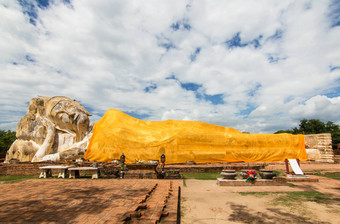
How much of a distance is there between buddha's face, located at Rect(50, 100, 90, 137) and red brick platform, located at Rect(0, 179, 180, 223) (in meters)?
8.16

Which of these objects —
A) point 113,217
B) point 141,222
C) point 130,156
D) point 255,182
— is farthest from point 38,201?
point 130,156

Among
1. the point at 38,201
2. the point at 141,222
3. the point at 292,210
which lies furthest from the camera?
the point at 38,201

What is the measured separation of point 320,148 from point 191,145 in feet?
25.6

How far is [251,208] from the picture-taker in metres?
4.18

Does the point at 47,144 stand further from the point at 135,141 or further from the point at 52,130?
the point at 135,141

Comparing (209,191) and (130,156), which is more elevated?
(130,156)

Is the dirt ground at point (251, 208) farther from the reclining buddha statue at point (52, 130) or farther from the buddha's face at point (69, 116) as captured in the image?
Answer: the buddha's face at point (69, 116)

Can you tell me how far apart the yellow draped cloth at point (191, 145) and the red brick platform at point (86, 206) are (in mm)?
5972

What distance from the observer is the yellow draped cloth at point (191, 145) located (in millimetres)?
11414

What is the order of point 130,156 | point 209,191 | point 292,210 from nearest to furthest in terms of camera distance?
point 292,210, point 209,191, point 130,156

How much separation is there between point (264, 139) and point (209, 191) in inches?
306

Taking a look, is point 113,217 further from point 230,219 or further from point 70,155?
point 70,155

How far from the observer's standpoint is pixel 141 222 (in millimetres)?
3152

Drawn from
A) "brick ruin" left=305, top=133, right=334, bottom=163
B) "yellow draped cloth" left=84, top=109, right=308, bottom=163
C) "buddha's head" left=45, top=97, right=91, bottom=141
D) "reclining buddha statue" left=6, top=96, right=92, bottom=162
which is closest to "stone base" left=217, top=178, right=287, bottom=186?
"yellow draped cloth" left=84, top=109, right=308, bottom=163
